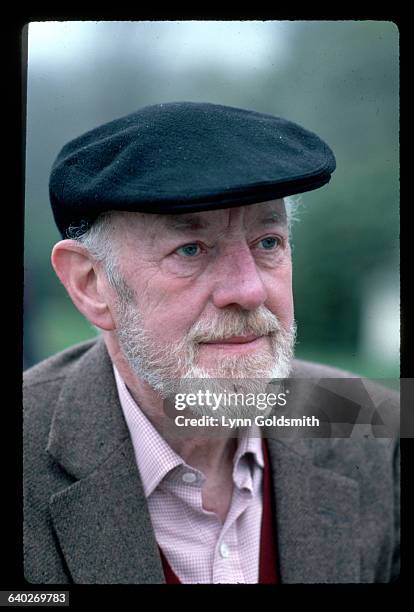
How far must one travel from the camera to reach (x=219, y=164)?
1266mm

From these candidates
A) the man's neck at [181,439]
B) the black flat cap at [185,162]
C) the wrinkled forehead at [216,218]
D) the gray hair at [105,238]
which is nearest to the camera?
the black flat cap at [185,162]

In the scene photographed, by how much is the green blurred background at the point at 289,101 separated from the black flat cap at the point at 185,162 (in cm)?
7

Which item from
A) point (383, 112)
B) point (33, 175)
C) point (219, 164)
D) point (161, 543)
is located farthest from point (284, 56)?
point (161, 543)

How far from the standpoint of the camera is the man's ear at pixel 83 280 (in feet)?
5.12

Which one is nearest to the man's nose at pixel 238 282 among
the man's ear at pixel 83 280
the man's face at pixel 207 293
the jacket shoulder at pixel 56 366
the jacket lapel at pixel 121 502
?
the man's face at pixel 207 293

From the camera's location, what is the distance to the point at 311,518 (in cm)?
163

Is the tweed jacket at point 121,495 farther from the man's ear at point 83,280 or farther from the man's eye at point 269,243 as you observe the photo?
the man's eye at point 269,243

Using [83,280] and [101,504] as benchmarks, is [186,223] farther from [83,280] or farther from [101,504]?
[101,504]

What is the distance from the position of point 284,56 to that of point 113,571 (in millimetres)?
1309

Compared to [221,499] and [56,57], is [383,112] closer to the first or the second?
[56,57]

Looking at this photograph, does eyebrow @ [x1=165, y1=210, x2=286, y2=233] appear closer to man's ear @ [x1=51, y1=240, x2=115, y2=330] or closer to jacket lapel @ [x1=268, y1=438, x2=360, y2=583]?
man's ear @ [x1=51, y1=240, x2=115, y2=330]

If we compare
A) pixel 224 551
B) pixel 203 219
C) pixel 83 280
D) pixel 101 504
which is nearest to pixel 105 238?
pixel 83 280

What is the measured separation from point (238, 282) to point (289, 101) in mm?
497

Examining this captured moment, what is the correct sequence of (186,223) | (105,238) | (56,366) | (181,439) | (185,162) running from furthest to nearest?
(56,366)
(181,439)
(105,238)
(186,223)
(185,162)
